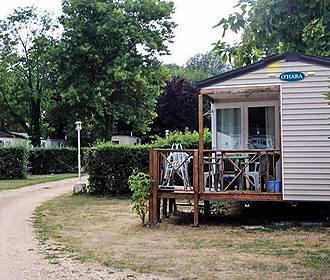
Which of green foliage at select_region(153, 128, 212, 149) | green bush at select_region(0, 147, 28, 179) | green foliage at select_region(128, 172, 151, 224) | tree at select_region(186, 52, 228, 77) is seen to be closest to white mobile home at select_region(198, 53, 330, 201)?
green foliage at select_region(128, 172, 151, 224)

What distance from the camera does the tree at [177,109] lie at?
134 ft

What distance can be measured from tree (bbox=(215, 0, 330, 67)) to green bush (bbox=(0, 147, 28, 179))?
751 inches

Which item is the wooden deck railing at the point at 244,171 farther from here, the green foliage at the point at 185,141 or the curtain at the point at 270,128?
the green foliage at the point at 185,141

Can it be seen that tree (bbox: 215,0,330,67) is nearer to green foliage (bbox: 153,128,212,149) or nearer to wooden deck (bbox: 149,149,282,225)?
wooden deck (bbox: 149,149,282,225)

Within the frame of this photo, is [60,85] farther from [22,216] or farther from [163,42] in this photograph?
[22,216]

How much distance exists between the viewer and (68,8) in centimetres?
2897

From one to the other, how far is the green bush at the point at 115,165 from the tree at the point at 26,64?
19652mm

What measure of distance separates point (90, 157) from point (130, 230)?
7.70m

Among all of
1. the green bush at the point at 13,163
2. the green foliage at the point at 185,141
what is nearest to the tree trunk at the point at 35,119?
the green bush at the point at 13,163

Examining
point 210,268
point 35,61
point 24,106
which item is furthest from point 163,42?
point 210,268

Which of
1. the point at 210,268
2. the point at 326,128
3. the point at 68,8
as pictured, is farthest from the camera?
the point at 68,8

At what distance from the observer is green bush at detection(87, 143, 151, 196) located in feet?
53.2

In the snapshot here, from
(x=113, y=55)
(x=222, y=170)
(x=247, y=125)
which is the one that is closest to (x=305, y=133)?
(x=222, y=170)

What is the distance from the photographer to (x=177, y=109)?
40.8 metres
